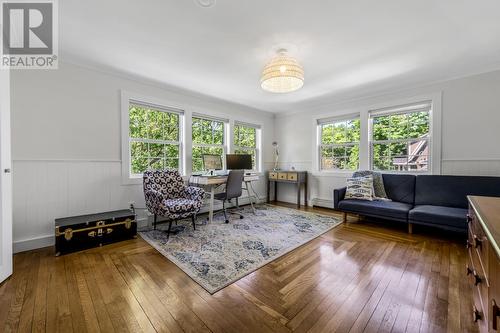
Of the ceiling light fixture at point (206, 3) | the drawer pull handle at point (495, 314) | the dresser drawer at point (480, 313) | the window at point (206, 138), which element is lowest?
the dresser drawer at point (480, 313)

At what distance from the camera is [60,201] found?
8.71 ft

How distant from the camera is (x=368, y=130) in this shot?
4027 mm

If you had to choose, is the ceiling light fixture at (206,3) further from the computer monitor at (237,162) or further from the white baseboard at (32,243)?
the white baseboard at (32,243)

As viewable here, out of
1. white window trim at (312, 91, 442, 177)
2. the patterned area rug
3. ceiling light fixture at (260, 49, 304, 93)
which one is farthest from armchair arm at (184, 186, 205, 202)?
white window trim at (312, 91, 442, 177)

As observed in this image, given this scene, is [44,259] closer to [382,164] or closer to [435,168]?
[382,164]

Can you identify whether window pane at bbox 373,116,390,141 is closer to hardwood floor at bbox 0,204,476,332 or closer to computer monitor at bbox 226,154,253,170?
hardwood floor at bbox 0,204,476,332

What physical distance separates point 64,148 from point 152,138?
45.3 inches

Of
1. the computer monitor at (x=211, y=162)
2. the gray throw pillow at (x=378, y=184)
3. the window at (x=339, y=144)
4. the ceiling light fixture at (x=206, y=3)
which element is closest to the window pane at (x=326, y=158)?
the window at (x=339, y=144)

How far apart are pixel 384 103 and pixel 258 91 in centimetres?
230

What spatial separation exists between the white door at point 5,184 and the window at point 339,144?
15.6ft

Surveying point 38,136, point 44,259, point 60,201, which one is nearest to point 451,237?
point 44,259

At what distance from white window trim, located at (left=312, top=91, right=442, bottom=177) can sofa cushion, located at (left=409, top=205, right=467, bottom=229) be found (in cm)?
81

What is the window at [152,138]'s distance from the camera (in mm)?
3360

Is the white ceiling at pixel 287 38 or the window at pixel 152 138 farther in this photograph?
the window at pixel 152 138
